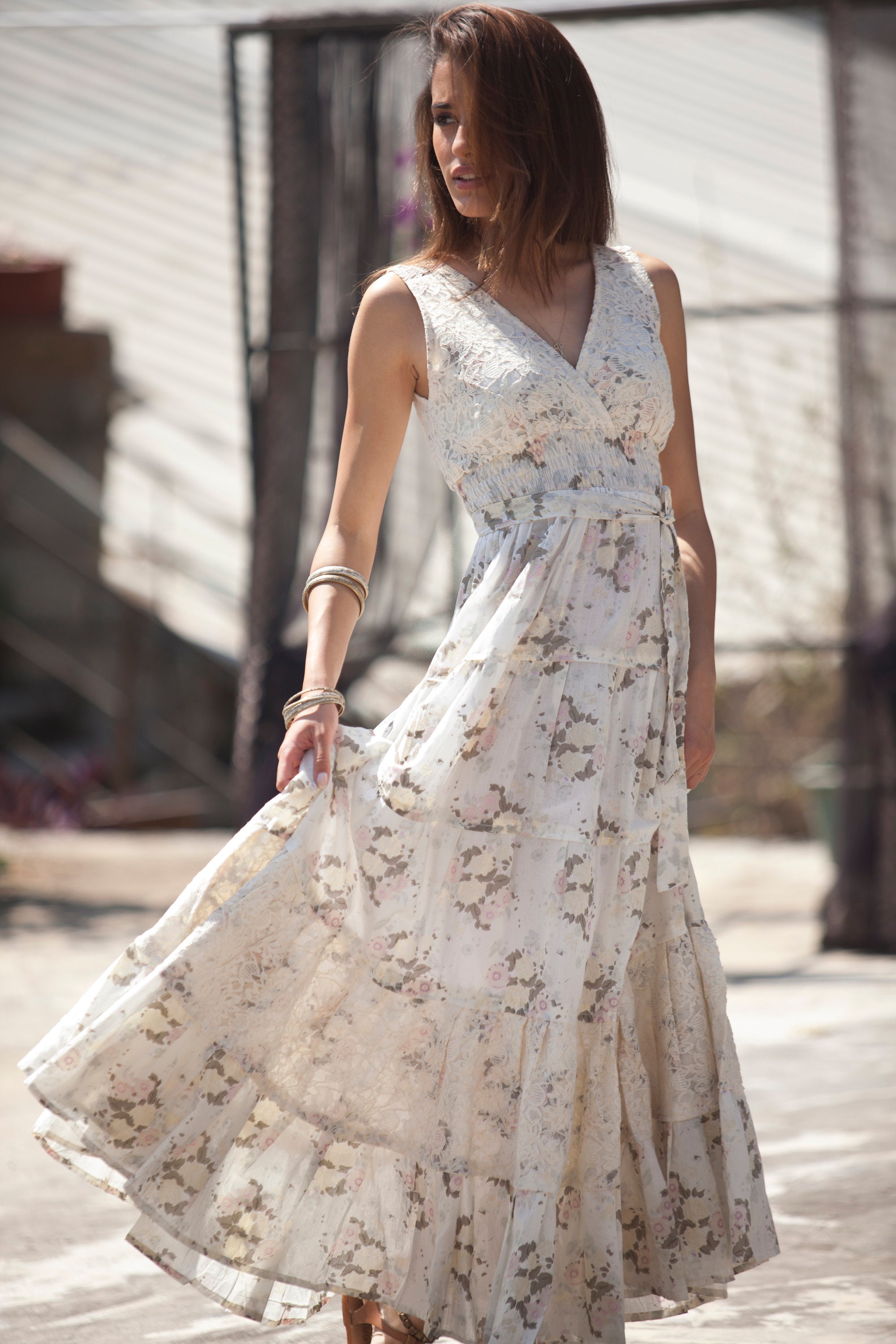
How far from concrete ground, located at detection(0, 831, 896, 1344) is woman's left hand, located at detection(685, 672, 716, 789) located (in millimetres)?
759

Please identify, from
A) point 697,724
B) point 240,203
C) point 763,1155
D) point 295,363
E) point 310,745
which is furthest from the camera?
point 295,363

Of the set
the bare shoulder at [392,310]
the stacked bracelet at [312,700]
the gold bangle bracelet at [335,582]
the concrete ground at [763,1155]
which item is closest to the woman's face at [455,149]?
the bare shoulder at [392,310]

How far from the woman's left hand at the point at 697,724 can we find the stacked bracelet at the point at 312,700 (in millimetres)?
435

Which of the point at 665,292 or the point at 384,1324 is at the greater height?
the point at 665,292

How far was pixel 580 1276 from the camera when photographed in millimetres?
1551

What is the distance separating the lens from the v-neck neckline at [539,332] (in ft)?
5.43

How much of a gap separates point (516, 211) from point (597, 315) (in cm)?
16

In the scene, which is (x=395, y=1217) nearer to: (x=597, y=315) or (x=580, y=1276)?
(x=580, y=1276)

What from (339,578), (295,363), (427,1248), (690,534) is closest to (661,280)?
(690,534)

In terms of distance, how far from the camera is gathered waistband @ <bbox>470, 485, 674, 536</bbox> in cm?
166

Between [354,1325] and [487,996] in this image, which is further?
[354,1325]

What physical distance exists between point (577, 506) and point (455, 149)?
0.46 metres

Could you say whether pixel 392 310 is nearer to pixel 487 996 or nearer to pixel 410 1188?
pixel 487 996

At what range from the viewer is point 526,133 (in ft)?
5.55
